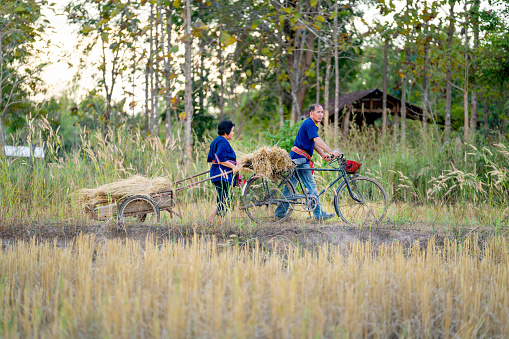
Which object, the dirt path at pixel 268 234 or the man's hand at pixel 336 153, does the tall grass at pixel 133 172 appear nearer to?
the dirt path at pixel 268 234

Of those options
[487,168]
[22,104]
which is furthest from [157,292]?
[22,104]

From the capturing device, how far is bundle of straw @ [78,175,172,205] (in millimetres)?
6184

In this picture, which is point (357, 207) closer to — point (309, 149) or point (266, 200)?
point (309, 149)

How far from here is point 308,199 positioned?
22.1ft

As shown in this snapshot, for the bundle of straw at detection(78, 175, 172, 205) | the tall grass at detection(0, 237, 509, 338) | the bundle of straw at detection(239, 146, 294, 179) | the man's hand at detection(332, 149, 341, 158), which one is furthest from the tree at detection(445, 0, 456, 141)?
the bundle of straw at detection(78, 175, 172, 205)

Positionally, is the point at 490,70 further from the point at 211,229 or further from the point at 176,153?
the point at 211,229

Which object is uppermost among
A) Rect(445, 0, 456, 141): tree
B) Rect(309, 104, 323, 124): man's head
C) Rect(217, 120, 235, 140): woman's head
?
Rect(445, 0, 456, 141): tree

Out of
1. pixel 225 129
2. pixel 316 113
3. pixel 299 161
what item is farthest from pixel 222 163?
pixel 316 113

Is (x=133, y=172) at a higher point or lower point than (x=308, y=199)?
higher

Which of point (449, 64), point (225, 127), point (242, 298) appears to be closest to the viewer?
point (242, 298)

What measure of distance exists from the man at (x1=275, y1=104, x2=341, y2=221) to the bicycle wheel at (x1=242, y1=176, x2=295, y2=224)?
0.07 meters

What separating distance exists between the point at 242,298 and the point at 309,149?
3597 millimetres

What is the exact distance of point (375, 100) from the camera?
67.7 ft

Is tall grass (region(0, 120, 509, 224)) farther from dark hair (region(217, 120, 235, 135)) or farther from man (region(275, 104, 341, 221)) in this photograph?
man (region(275, 104, 341, 221))
